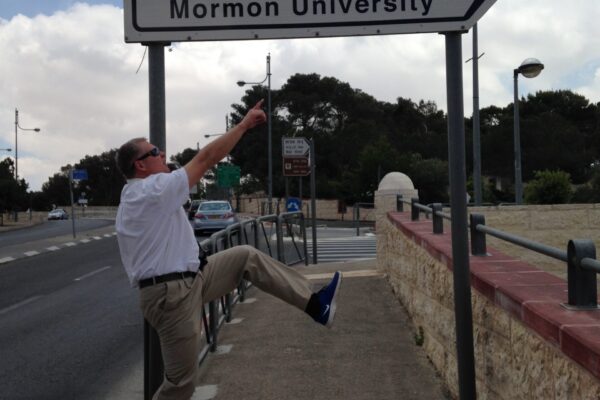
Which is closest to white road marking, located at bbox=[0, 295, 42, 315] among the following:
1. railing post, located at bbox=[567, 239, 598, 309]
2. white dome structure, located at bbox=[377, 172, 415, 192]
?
white dome structure, located at bbox=[377, 172, 415, 192]

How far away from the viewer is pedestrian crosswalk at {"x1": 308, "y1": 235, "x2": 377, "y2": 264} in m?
18.6

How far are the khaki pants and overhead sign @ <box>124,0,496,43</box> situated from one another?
113cm

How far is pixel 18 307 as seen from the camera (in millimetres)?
10312

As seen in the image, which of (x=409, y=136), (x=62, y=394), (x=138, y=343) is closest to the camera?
(x=62, y=394)

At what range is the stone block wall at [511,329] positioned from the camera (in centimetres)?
261

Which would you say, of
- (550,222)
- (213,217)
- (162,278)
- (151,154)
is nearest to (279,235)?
(550,222)

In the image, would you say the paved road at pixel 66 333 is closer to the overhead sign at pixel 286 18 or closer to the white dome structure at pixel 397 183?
the overhead sign at pixel 286 18

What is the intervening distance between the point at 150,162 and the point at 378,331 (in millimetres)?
4268

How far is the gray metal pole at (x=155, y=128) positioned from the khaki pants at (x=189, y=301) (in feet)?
0.99

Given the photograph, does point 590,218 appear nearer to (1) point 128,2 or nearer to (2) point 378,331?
(2) point 378,331

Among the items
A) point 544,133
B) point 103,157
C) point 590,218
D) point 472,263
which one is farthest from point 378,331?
point 103,157

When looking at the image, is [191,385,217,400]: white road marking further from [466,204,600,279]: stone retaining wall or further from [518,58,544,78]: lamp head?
[518,58,544,78]: lamp head

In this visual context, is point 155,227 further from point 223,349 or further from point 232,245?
point 232,245

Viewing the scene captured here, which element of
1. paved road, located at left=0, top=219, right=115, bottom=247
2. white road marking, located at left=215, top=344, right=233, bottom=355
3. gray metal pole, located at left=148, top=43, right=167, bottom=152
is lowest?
white road marking, located at left=215, top=344, right=233, bottom=355
